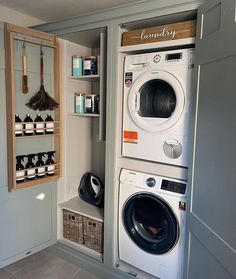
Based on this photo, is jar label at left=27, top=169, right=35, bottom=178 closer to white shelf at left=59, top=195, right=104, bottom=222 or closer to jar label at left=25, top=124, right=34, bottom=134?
jar label at left=25, top=124, right=34, bottom=134

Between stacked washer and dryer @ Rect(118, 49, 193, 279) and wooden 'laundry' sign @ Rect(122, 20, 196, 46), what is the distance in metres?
0.11

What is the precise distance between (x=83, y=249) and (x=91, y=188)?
1.91ft

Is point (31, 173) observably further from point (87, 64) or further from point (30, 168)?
point (87, 64)

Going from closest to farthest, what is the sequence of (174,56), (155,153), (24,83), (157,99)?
(174,56), (155,153), (157,99), (24,83)

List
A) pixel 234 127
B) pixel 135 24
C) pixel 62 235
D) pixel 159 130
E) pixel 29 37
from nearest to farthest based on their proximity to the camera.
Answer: pixel 234 127 < pixel 159 130 < pixel 135 24 < pixel 29 37 < pixel 62 235

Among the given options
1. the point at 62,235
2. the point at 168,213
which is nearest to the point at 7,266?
the point at 62,235

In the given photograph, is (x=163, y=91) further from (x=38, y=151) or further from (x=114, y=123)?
(x=38, y=151)

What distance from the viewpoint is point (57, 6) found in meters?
2.26

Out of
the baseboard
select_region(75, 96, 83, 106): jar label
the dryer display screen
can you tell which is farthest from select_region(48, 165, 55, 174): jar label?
the dryer display screen

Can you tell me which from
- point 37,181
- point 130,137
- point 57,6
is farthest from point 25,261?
point 57,6

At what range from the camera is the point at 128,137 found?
2012 millimetres

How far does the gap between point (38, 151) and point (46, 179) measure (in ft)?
0.88

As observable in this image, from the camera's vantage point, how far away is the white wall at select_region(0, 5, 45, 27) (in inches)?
91.3

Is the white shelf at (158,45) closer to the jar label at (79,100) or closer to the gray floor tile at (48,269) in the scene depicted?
the jar label at (79,100)
